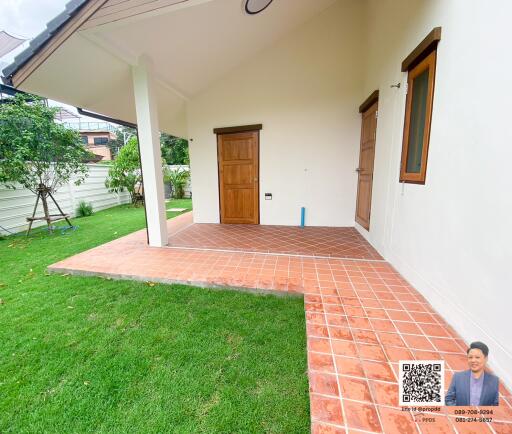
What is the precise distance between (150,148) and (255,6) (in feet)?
8.28

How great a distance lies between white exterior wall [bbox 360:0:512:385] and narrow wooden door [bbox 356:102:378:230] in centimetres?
109

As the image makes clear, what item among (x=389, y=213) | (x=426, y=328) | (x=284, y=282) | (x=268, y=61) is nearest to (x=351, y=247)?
(x=389, y=213)

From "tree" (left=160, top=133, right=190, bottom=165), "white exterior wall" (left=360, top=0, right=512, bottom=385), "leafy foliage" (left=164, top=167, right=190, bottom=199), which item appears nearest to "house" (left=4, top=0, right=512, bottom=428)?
"white exterior wall" (left=360, top=0, right=512, bottom=385)

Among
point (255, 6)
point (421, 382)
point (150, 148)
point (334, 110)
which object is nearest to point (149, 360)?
point (421, 382)

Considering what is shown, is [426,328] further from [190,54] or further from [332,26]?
[332,26]

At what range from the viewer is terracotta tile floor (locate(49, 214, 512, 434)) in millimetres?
1171

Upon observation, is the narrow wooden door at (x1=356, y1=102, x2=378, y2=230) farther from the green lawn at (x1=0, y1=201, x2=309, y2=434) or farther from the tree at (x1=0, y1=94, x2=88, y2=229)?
the tree at (x1=0, y1=94, x2=88, y2=229)

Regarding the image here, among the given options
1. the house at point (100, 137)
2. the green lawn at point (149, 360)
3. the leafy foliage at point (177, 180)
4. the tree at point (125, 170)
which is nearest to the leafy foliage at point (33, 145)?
the tree at point (125, 170)

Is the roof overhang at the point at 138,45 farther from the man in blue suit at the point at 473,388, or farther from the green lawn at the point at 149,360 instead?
the man in blue suit at the point at 473,388

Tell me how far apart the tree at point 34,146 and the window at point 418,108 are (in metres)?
6.32

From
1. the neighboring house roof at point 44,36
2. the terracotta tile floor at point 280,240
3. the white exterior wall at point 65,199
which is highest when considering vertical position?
the neighboring house roof at point 44,36

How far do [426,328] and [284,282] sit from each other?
1.22 metres

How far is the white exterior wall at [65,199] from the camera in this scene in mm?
5336

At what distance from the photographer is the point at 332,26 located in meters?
4.41
